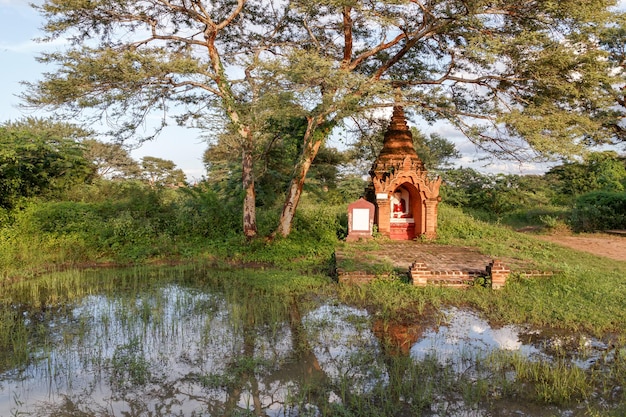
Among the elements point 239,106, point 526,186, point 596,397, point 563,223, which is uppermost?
point 239,106

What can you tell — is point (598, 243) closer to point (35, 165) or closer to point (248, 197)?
point (248, 197)

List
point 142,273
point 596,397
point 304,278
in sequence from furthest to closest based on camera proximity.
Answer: point 142,273 → point 304,278 → point 596,397

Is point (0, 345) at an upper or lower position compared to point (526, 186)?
lower

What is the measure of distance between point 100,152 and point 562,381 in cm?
2922

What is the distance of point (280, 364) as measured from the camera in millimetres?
5090

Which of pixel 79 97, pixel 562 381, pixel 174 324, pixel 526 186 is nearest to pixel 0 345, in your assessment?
pixel 174 324

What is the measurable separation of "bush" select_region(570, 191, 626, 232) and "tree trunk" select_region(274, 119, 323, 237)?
11.0 m

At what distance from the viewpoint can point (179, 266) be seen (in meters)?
11.4

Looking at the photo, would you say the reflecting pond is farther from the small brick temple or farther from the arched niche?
the arched niche

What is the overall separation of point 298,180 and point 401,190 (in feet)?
12.9

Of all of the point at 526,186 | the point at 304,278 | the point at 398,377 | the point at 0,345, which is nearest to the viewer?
the point at 398,377

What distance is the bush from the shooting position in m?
16.7

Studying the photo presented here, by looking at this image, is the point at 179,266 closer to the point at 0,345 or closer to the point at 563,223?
the point at 0,345

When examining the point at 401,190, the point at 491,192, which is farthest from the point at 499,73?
the point at 491,192
